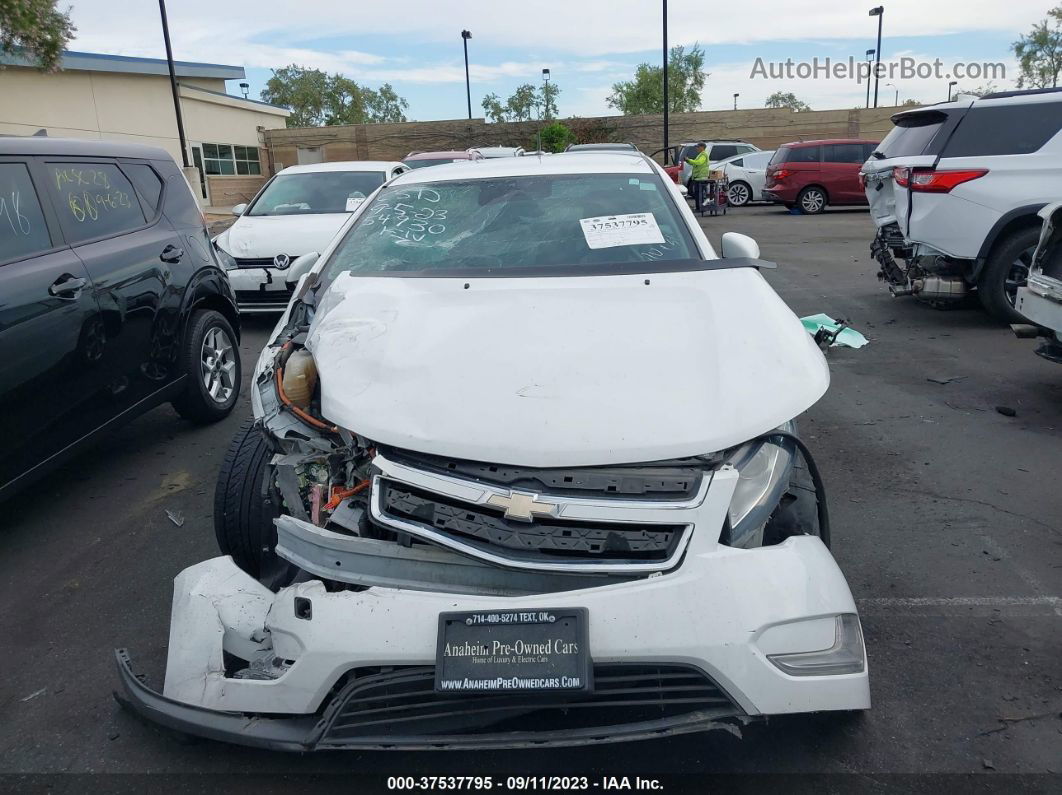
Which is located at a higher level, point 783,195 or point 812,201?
point 783,195

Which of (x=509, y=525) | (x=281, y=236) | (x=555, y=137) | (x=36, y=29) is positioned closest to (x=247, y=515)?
(x=509, y=525)

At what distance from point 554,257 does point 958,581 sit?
7.00ft

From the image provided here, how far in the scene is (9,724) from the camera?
268 centimetres

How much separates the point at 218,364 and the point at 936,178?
635 cm

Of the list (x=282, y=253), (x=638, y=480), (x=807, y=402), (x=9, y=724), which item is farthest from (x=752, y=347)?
(x=282, y=253)

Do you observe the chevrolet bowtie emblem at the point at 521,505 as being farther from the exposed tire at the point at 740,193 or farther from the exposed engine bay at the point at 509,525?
the exposed tire at the point at 740,193

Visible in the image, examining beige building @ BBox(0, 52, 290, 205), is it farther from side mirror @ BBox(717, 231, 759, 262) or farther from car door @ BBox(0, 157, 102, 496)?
side mirror @ BBox(717, 231, 759, 262)

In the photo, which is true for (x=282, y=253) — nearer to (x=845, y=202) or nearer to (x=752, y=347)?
(x=752, y=347)

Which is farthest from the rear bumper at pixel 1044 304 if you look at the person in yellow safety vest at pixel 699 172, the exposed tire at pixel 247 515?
the person in yellow safety vest at pixel 699 172

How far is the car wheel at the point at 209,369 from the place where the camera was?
523 cm

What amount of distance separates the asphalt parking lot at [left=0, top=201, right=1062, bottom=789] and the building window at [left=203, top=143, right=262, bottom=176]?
31.2 metres

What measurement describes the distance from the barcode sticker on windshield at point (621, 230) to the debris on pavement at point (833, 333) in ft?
13.0

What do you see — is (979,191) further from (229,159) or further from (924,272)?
(229,159)

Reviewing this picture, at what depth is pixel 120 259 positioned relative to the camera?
453cm
